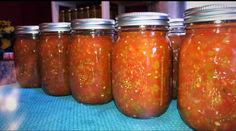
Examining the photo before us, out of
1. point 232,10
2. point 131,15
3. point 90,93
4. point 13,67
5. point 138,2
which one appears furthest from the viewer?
point 138,2

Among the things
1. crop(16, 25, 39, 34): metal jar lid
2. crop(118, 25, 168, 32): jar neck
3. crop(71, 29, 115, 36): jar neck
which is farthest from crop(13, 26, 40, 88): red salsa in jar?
crop(118, 25, 168, 32): jar neck

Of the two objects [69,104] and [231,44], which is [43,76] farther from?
[231,44]

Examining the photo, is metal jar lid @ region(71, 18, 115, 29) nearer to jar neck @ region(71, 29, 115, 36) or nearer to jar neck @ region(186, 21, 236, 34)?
jar neck @ region(71, 29, 115, 36)

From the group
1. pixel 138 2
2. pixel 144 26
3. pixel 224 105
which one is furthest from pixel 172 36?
pixel 138 2

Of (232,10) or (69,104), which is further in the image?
(69,104)

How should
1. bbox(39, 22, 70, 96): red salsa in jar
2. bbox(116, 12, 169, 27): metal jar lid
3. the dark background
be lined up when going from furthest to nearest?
the dark background → bbox(39, 22, 70, 96): red salsa in jar → bbox(116, 12, 169, 27): metal jar lid

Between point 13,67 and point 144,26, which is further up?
point 144,26

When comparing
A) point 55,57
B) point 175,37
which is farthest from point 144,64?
A: point 55,57
